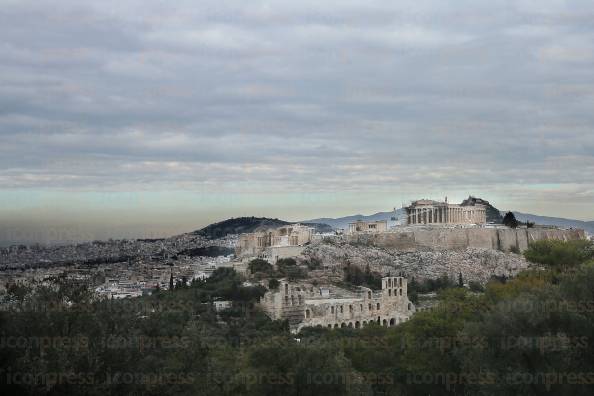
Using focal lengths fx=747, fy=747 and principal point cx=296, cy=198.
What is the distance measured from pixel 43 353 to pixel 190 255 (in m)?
103

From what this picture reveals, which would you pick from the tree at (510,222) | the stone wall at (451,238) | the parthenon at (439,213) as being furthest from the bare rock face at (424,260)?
the parthenon at (439,213)

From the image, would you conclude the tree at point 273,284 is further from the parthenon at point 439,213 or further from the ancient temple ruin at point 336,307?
the parthenon at point 439,213

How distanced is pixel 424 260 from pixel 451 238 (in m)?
10.6

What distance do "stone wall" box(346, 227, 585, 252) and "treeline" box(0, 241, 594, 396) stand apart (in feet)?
192

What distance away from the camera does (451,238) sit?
91.0 m

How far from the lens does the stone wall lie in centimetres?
8900

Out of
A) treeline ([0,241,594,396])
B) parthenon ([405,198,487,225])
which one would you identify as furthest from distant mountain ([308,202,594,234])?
treeline ([0,241,594,396])

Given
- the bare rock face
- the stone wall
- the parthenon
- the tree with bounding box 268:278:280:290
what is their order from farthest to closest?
the parthenon
the stone wall
the bare rock face
the tree with bounding box 268:278:280:290

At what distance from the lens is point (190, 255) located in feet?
386

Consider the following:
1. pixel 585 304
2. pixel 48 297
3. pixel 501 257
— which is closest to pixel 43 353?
pixel 48 297

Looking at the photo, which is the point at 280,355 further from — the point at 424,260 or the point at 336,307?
the point at 424,260

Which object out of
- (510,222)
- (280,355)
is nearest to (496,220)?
(510,222)

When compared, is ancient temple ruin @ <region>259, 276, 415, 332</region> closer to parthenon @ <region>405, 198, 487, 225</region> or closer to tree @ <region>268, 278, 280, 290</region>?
tree @ <region>268, 278, 280, 290</region>

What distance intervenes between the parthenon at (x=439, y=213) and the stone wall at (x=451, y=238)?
9440mm
